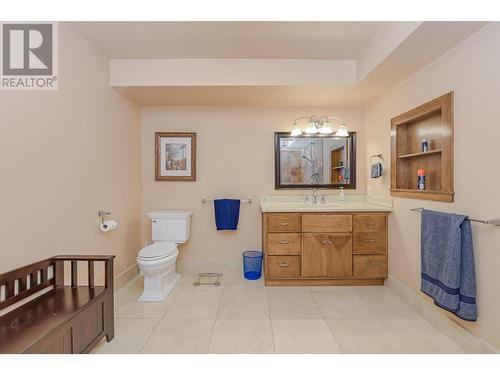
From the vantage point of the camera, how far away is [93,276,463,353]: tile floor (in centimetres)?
172

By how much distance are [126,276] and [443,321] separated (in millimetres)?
2893

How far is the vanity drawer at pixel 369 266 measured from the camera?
2674mm

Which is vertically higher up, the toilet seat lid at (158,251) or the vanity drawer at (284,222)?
the vanity drawer at (284,222)

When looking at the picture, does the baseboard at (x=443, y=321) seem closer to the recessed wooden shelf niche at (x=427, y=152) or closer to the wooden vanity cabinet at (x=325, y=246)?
the wooden vanity cabinet at (x=325, y=246)

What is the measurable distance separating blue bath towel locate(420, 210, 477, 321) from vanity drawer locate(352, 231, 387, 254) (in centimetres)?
80

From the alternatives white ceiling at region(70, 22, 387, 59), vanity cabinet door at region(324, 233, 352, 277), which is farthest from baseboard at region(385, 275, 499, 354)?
white ceiling at region(70, 22, 387, 59)

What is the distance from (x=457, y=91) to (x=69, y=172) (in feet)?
9.23

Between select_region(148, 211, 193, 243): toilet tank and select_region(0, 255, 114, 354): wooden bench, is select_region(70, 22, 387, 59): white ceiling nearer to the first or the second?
select_region(148, 211, 193, 243): toilet tank

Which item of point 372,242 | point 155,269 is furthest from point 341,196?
point 155,269

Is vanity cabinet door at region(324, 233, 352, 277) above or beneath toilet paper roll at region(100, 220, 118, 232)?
beneath

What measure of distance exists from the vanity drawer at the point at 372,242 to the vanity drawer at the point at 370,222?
5 cm

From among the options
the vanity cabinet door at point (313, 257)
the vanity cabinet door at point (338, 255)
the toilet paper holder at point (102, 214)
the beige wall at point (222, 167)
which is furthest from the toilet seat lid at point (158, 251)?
the vanity cabinet door at point (338, 255)
